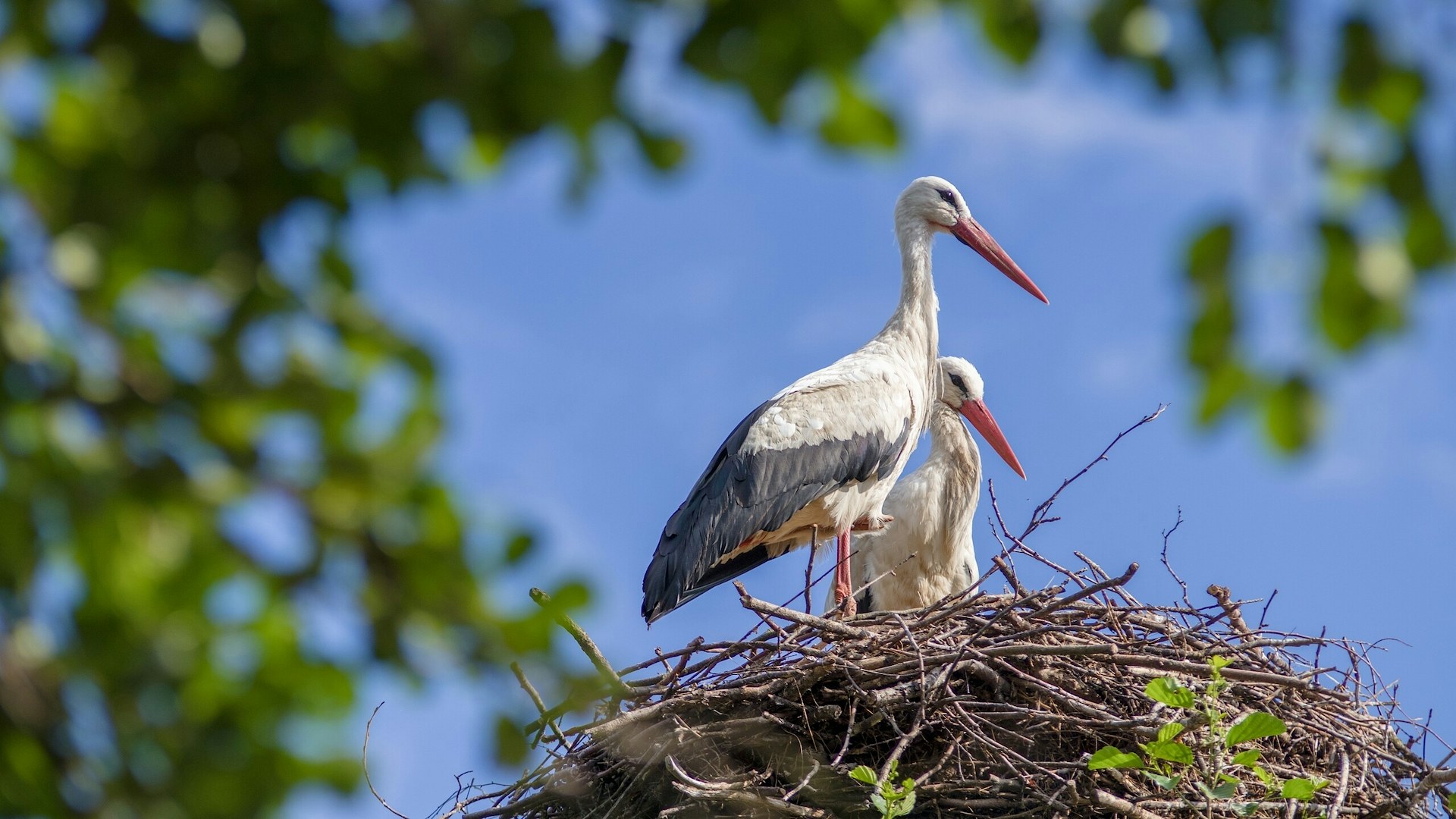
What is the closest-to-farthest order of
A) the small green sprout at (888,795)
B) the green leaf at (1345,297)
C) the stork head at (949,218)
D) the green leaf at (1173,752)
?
the green leaf at (1345,297) < the green leaf at (1173,752) < the small green sprout at (888,795) < the stork head at (949,218)

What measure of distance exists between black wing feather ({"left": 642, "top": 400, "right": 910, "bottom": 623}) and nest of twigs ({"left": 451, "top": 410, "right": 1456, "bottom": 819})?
143 centimetres

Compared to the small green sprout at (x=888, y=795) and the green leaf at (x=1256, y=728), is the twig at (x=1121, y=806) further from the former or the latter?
the small green sprout at (x=888, y=795)

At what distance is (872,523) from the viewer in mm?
6965

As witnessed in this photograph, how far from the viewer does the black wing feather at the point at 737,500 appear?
6.38 metres

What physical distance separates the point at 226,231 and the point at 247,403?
150 millimetres

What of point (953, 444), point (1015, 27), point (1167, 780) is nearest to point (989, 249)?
point (953, 444)

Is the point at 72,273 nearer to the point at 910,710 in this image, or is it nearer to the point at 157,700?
the point at 157,700

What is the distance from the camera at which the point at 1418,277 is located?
128 cm

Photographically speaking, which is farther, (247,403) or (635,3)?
(635,3)

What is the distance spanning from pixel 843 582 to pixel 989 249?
2201mm

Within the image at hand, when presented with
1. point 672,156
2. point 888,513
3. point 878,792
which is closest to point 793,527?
point 888,513

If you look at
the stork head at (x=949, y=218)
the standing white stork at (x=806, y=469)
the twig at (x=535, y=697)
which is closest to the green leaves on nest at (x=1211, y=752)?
the twig at (x=535, y=697)

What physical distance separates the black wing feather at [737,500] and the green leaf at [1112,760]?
2.74 meters

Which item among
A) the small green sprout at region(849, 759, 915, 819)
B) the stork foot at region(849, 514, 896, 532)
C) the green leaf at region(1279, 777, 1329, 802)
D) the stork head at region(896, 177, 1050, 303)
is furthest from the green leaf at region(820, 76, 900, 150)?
the stork head at region(896, 177, 1050, 303)
